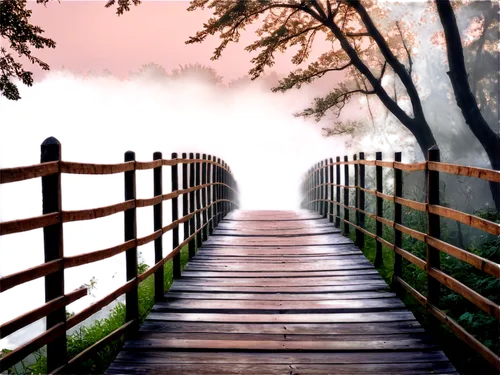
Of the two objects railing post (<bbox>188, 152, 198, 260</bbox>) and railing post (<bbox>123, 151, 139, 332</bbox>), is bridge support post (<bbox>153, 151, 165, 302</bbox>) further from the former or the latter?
railing post (<bbox>188, 152, 198, 260</bbox>)

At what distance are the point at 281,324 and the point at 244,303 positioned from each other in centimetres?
82

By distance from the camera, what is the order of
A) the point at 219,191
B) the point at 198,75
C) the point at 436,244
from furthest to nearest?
the point at 198,75
the point at 219,191
the point at 436,244

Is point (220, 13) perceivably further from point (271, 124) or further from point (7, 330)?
point (271, 124)

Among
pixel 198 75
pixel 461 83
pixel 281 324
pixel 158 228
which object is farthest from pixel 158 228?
pixel 198 75

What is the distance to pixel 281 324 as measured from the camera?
556cm

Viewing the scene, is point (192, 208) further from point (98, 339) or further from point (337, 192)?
point (337, 192)

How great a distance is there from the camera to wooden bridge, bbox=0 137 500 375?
3.84 m

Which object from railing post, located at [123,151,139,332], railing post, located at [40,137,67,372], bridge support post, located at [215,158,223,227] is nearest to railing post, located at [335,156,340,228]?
bridge support post, located at [215,158,223,227]

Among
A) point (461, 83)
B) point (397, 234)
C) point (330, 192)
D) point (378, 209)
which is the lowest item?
point (397, 234)

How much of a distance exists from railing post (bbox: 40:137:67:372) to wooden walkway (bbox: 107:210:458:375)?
0.70m

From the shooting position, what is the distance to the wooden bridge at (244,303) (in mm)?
3836

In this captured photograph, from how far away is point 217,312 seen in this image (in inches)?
235

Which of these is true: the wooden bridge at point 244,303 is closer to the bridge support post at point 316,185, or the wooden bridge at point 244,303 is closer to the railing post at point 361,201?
the railing post at point 361,201

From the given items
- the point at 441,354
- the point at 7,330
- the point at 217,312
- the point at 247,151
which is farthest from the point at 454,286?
the point at 247,151
